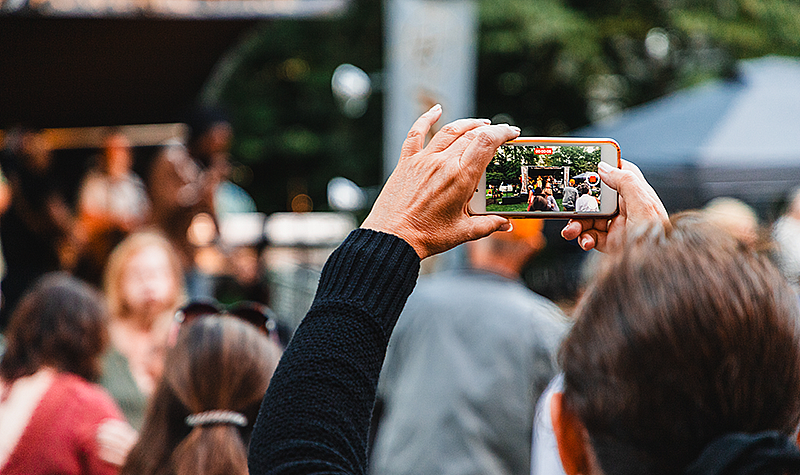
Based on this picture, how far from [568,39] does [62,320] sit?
34.3ft

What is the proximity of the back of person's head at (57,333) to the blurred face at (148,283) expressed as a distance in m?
0.92

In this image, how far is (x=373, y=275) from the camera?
3.54ft

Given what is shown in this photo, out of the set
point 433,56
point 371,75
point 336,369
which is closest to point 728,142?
point 433,56

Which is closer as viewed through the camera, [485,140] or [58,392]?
[485,140]

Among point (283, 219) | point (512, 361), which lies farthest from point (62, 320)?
point (283, 219)

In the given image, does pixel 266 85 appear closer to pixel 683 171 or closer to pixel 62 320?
pixel 683 171

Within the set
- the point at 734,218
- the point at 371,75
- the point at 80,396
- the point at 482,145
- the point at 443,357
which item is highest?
the point at 371,75

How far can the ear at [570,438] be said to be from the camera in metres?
0.99

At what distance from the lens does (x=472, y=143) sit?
1.18 metres

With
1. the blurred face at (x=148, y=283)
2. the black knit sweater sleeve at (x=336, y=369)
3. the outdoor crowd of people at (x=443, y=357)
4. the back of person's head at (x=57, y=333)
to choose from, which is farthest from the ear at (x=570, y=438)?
the blurred face at (x=148, y=283)

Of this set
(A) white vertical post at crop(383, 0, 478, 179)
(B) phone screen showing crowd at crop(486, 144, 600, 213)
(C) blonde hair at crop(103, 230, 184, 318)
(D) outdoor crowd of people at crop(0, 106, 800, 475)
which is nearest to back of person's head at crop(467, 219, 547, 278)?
(D) outdoor crowd of people at crop(0, 106, 800, 475)

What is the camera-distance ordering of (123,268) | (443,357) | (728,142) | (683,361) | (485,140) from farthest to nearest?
(728,142) → (123,268) → (443,357) → (485,140) → (683,361)

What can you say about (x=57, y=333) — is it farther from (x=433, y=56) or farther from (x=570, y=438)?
(x=433, y=56)

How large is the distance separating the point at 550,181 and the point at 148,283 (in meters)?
2.73
